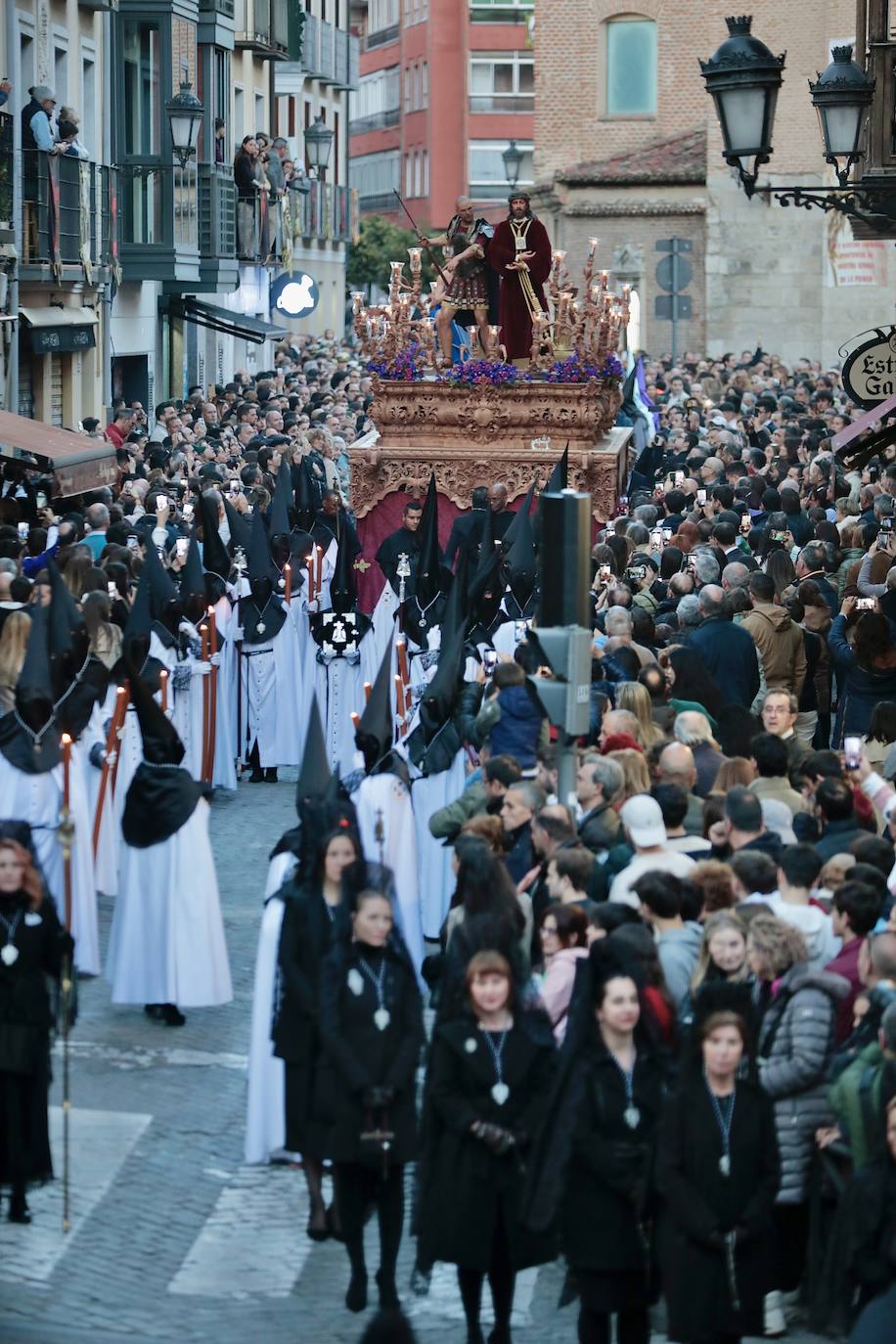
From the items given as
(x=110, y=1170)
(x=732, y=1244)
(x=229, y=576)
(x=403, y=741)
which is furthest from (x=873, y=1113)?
(x=229, y=576)

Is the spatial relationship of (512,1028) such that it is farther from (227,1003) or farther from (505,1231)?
(227,1003)

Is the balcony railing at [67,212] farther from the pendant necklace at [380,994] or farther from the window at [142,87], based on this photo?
the pendant necklace at [380,994]

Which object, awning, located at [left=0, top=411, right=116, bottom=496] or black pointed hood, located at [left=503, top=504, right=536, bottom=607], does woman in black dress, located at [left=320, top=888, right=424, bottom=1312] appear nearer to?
black pointed hood, located at [left=503, top=504, right=536, bottom=607]

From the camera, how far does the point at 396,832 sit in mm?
11875

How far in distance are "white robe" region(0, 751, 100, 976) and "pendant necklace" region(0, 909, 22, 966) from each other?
8.77 ft

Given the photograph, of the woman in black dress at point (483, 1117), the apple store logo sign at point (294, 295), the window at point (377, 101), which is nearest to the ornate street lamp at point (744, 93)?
the woman in black dress at point (483, 1117)

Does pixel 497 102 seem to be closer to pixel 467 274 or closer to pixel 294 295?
pixel 294 295

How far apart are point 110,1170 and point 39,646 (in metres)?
3.01

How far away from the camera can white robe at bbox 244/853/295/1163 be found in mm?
9727

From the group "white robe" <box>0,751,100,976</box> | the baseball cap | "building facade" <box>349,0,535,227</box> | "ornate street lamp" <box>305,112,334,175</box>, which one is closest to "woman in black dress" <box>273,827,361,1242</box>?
the baseball cap

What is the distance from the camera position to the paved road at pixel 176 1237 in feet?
28.6

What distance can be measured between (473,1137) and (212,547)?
9506 millimetres

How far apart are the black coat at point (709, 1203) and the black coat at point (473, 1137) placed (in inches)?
21.4

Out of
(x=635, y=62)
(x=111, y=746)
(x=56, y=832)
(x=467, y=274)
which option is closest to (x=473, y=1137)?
(x=56, y=832)
